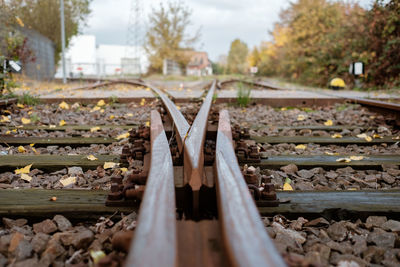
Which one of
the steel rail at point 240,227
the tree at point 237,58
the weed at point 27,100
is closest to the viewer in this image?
the steel rail at point 240,227

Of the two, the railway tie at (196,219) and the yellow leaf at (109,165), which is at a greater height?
the railway tie at (196,219)

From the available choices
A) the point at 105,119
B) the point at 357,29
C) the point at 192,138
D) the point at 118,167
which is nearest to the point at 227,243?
the point at 192,138

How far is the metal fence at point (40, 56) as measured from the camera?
1496cm

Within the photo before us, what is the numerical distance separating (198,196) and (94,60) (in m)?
44.7

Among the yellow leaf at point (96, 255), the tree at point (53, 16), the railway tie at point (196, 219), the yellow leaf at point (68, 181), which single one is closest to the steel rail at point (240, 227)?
the railway tie at point (196, 219)

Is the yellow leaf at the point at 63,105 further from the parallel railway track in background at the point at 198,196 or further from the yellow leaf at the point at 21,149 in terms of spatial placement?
the yellow leaf at the point at 21,149

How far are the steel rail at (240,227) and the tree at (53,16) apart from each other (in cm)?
2134

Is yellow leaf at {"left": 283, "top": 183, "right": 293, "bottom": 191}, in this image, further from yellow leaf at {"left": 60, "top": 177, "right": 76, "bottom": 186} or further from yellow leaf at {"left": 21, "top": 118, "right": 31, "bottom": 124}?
yellow leaf at {"left": 21, "top": 118, "right": 31, "bottom": 124}

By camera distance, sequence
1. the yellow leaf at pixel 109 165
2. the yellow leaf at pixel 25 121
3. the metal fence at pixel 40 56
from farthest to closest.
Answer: the metal fence at pixel 40 56 → the yellow leaf at pixel 25 121 → the yellow leaf at pixel 109 165

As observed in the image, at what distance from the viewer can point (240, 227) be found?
84cm

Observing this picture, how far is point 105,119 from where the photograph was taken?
4113 mm

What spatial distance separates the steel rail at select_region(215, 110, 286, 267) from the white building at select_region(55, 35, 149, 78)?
85.8 feet

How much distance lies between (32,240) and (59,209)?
23cm

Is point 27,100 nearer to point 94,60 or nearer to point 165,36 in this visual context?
point 165,36
